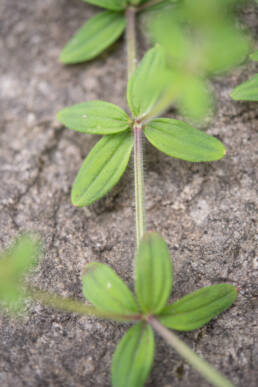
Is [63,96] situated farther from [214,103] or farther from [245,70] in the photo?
[245,70]

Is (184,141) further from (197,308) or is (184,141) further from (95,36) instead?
(95,36)

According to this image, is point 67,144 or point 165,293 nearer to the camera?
point 165,293

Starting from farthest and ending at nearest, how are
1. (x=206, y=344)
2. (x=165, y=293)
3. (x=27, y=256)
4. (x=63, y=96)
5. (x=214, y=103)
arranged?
1. (x=63, y=96)
2. (x=214, y=103)
3. (x=206, y=344)
4. (x=165, y=293)
5. (x=27, y=256)

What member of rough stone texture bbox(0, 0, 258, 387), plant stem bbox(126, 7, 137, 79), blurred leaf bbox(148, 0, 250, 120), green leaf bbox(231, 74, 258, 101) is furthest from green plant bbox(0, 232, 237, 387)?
plant stem bbox(126, 7, 137, 79)

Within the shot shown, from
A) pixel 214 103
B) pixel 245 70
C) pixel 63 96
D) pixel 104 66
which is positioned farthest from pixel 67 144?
pixel 245 70

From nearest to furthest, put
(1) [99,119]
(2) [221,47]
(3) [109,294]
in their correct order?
(2) [221,47], (3) [109,294], (1) [99,119]

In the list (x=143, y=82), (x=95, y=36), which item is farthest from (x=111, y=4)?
(x=143, y=82)
